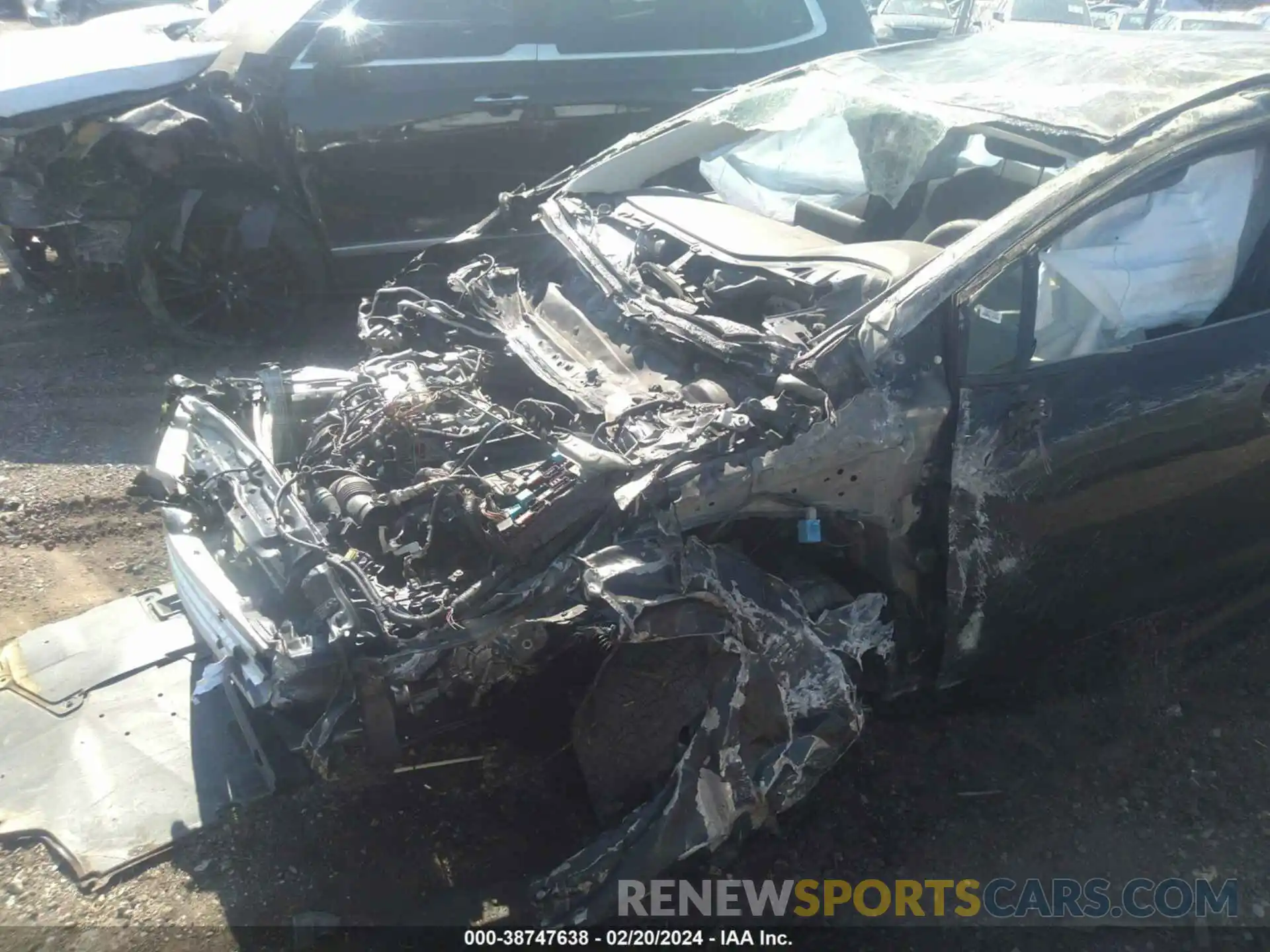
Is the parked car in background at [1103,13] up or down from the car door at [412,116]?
down

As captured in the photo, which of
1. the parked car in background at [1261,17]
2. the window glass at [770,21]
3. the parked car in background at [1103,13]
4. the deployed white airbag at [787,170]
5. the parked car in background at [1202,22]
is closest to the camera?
the deployed white airbag at [787,170]

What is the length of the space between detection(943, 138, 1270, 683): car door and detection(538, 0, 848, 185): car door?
3537 mm

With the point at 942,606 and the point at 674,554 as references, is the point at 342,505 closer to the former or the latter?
the point at 674,554

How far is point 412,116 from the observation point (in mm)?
5238

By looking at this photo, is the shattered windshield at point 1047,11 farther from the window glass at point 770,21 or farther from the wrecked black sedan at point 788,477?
the wrecked black sedan at point 788,477

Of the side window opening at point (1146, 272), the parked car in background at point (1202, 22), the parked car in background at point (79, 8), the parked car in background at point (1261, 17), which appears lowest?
the parked car in background at point (1202, 22)

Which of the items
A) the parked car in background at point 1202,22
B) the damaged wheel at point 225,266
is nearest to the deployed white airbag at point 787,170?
the damaged wheel at point 225,266

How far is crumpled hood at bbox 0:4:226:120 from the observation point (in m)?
5.04

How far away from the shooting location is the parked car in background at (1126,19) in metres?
14.4

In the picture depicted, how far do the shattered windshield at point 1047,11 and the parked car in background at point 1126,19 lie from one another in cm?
38

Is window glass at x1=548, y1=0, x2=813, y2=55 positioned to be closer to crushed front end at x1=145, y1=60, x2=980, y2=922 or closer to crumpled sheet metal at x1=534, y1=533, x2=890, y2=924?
crushed front end at x1=145, y1=60, x2=980, y2=922

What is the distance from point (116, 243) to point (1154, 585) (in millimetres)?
5171

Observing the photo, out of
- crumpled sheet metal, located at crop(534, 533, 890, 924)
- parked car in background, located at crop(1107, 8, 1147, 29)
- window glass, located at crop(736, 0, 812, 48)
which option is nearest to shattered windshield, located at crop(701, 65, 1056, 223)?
crumpled sheet metal, located at crop(534, 533, 890, 924)

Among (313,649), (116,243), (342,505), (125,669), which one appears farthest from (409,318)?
(116,243)
